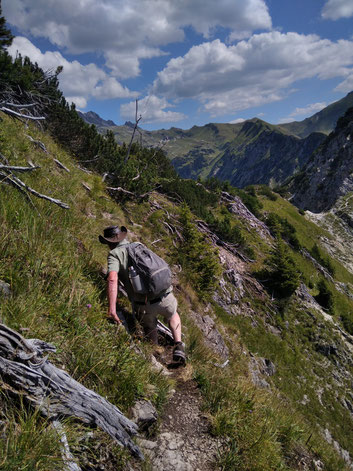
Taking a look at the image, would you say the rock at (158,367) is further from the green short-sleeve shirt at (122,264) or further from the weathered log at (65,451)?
the weathered log at (65,451)

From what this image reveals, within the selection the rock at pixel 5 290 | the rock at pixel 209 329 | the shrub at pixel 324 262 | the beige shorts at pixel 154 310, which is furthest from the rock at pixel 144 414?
the shrub at pixel 324 262

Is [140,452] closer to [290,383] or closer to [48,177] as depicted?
[48,177]

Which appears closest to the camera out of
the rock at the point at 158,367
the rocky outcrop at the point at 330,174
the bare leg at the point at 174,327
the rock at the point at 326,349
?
the rock at the point at 158,367

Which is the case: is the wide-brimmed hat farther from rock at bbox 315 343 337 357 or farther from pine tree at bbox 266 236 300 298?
rock at bbox 315 343 337 357

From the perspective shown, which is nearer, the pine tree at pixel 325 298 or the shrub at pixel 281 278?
the shrub at pixel 281 278

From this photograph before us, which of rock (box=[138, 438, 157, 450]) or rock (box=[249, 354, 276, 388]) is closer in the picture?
rock (box=[138, 438, 157, 450])

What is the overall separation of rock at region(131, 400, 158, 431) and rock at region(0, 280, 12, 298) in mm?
1849

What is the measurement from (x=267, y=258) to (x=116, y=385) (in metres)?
28.0

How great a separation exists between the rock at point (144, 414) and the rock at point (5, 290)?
Result: 185 centimetres

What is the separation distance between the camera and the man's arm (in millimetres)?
3583

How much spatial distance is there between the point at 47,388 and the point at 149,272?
2.17 meters

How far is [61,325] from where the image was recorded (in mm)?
2783

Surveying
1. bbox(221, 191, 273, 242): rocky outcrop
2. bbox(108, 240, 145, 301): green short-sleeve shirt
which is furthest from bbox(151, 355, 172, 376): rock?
bbox(221, 191, 273, 242): rocky outcrop

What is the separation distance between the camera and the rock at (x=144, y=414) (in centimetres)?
284
